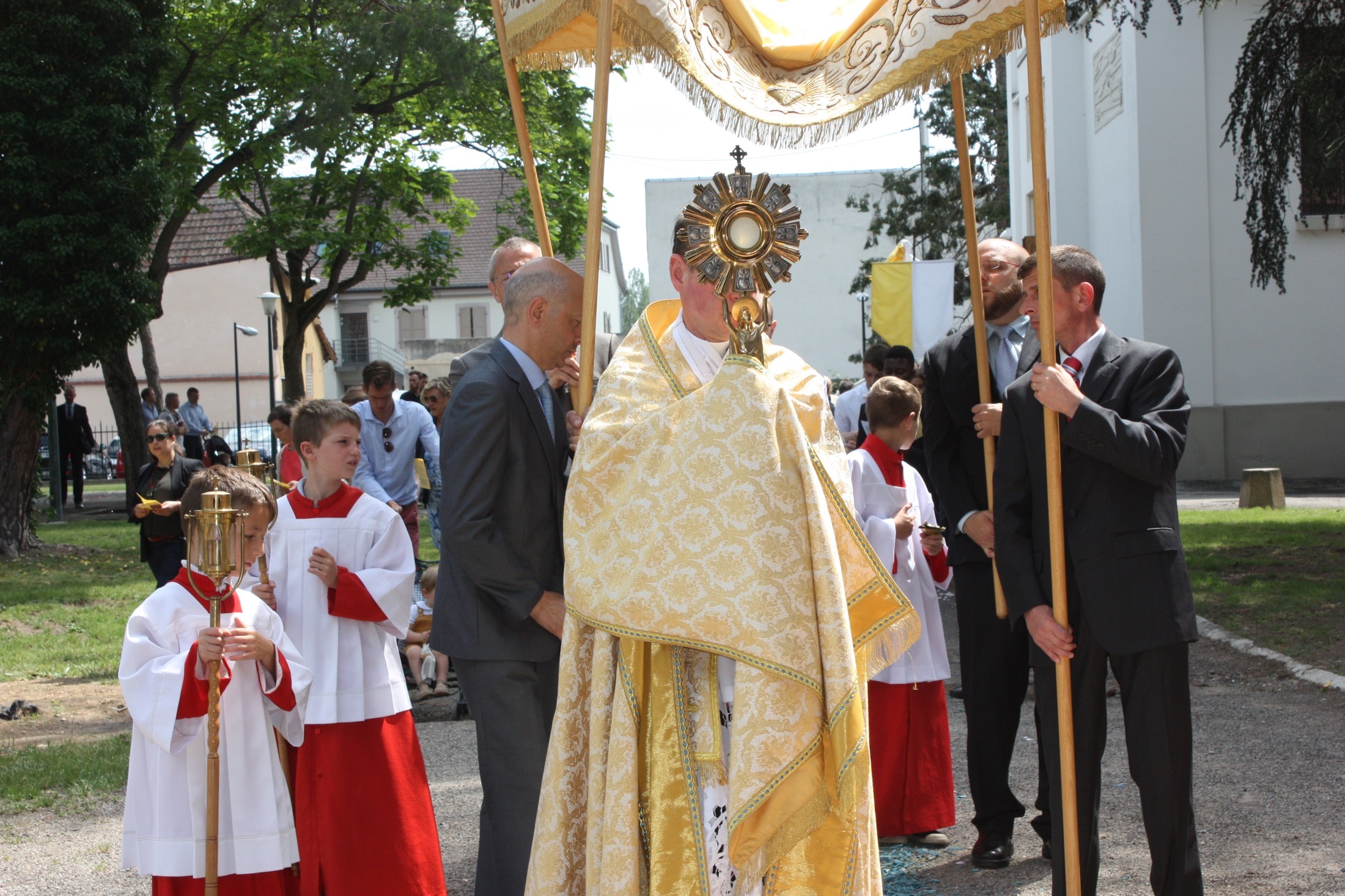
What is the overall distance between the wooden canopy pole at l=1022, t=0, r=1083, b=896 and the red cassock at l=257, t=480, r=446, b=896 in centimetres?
213

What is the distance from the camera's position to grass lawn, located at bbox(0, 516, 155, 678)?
32.9ft

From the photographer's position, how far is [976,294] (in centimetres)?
467

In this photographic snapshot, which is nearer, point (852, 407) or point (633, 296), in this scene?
point (852, 407)

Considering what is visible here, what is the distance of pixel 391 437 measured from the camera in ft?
31.4

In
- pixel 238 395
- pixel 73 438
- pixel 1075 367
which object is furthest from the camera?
pixel 238 395

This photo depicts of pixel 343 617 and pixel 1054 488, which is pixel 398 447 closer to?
pixel 343 617

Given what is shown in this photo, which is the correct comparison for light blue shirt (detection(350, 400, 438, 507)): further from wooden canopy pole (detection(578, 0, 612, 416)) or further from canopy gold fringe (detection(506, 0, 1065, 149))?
wooden canopy pole (detection(578, 0, 612, 416))

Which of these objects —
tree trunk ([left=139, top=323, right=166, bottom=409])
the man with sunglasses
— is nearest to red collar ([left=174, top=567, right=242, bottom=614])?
the man with sunglasses

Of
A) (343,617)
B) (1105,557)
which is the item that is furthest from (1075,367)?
(343,617)

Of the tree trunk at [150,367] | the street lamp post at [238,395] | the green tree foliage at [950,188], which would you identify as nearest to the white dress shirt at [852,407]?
the street lamp post at [238,395]

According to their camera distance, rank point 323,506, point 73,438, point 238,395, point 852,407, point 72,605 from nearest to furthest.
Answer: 1. point 323,506
2. point 852,407
3. point 72,605
4. point 73,438
5. point 238,395

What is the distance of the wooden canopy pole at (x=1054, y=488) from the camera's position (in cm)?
372

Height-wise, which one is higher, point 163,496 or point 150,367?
point 150,367

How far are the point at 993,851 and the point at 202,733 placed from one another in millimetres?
2918
